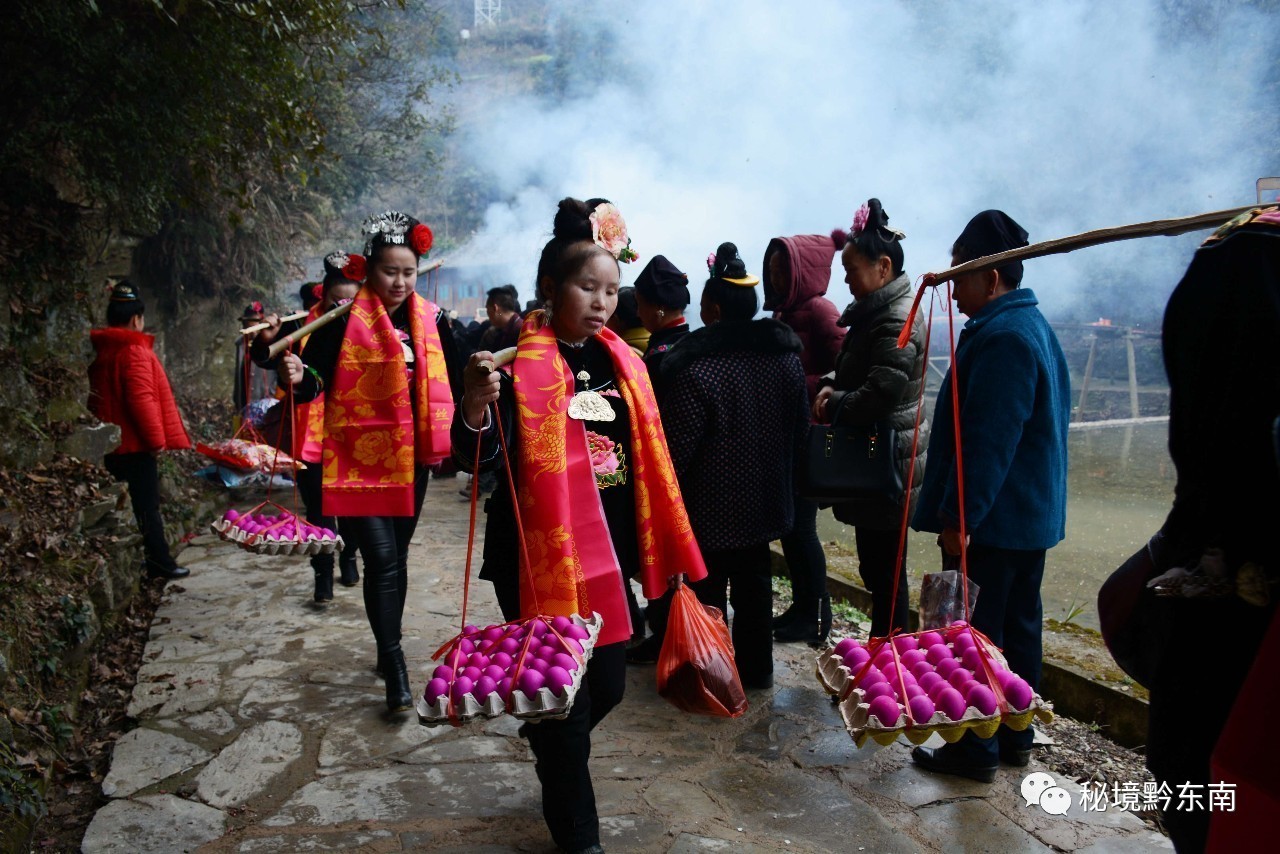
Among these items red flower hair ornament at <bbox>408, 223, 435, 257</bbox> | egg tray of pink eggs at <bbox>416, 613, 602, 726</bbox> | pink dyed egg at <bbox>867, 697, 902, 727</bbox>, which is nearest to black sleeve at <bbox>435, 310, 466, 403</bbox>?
red flower hair ornament at <bbox>408, 223, 435, 257</bbox>

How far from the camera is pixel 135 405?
589 cm

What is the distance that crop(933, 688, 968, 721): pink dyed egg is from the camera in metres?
2.15

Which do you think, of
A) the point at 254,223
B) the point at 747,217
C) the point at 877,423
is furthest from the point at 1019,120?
the point at 877,423

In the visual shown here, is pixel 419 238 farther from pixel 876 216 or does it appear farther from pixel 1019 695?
pixel 1019 695

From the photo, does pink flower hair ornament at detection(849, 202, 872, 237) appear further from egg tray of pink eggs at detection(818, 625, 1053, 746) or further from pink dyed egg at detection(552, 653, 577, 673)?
pink dyed egg at detection(552, 653, 577, 673)

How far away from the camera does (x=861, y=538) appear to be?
4152 millimetres

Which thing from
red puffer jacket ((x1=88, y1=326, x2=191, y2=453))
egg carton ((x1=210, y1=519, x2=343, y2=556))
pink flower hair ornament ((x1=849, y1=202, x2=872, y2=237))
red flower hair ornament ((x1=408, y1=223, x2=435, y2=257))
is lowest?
egg carton ((x1=210, y1=519, x2=343, y2=556))

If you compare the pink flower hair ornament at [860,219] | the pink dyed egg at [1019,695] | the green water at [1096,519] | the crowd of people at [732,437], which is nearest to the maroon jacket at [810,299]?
the crowd of people at [732,437]

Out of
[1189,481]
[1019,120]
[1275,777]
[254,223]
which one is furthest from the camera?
[1019,120]

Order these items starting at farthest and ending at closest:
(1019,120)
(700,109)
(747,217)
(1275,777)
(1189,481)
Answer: (700,109) < (747,217) < (1019,120) < (1189,481) < (1275,777)

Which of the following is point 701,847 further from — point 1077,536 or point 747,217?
point 747,217

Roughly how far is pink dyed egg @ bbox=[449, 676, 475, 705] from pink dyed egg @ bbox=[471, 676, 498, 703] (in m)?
0.01

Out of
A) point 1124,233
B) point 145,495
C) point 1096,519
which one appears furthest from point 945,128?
point 1124,233

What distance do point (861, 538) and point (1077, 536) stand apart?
4220 mm
